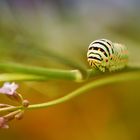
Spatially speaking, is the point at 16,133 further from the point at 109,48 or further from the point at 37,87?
the point at 109,48

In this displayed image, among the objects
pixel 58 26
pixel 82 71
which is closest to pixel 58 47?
pixel 58 26

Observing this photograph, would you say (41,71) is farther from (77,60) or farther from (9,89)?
(77,60)

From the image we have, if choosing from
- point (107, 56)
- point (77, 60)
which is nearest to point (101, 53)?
point (107, 56)

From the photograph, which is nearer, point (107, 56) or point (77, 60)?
point (107, 56)

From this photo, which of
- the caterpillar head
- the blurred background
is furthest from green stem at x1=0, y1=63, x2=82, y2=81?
the blurred background

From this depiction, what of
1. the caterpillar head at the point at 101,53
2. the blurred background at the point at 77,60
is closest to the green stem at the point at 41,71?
the caterpillar head at the point at 101,53
